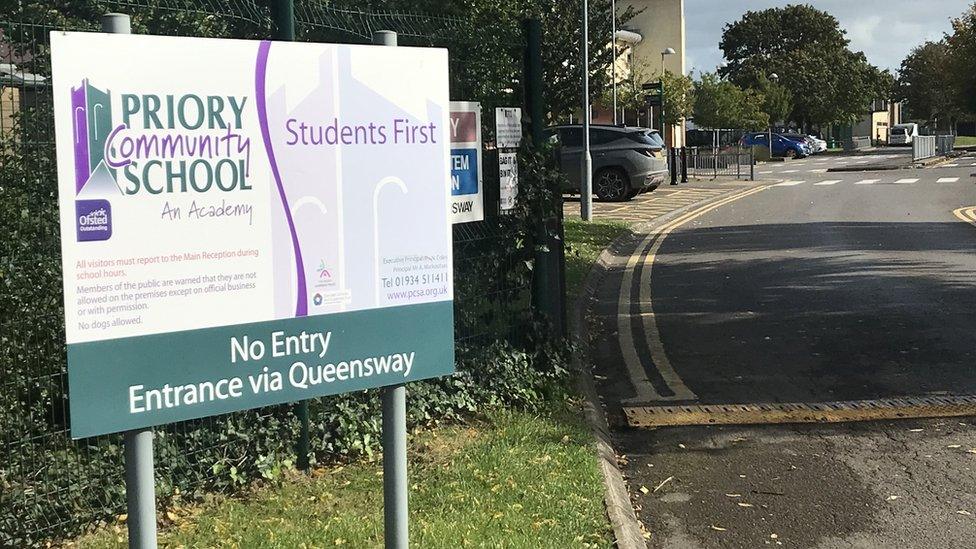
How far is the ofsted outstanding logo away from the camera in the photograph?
102 inches

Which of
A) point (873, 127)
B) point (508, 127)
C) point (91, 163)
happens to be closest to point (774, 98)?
point (873, 127)

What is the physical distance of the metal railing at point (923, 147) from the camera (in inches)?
1871

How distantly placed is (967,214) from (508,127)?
16.4m

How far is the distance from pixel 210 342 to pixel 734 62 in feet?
315

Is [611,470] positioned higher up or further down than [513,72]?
further down

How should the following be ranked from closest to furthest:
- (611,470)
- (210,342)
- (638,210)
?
(210,342) → (611,470) → (638,210)

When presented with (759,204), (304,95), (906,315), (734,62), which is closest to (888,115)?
(734,62)

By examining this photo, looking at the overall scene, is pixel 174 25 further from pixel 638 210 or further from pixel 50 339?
pixel 638 210

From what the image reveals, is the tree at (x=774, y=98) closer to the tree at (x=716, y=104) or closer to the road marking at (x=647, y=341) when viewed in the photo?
the tree at (x=716, y=104)

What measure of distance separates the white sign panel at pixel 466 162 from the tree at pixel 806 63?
7147 centimetres

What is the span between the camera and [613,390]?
7520 mm

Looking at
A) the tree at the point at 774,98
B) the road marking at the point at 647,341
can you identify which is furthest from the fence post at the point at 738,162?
the tree at the point at 774,98

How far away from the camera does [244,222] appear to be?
2.96m

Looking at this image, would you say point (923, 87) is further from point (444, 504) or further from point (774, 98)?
point (444, 504)
